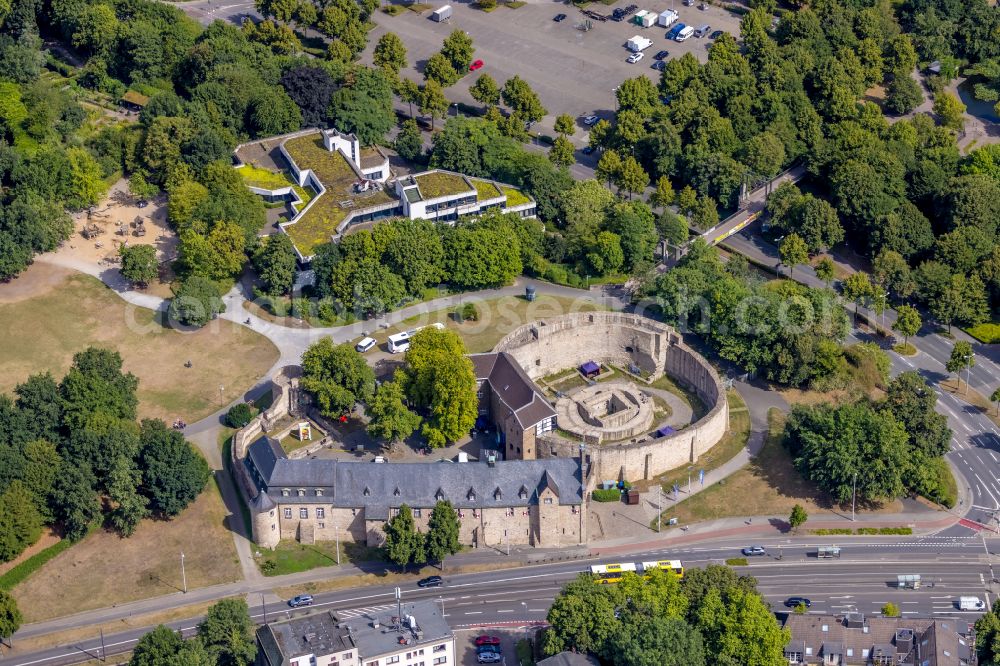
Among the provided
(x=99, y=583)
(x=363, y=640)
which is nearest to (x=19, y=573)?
(x=99, y=583)

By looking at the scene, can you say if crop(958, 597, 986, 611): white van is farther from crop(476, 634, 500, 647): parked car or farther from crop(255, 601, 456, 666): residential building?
crop(255, 601, 456, 666): residential building

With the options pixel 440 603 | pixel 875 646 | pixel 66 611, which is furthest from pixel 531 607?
pixel 66 611

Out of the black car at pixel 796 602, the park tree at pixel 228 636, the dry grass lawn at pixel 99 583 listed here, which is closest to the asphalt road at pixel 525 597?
Answer: the black car at pixel 796 602

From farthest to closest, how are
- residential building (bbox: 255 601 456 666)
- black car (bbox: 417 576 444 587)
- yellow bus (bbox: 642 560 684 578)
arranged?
black car (bbox: 417 576 444 587), yellow bus (bbox: 642 560 684 578), residential building (bbox: 255 601 456 666)

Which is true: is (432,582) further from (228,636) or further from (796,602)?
(796,602)

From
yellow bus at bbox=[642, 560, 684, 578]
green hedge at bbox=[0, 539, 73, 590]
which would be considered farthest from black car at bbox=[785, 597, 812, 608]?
green hedge at bbox=[0, 539, 73, 590]
